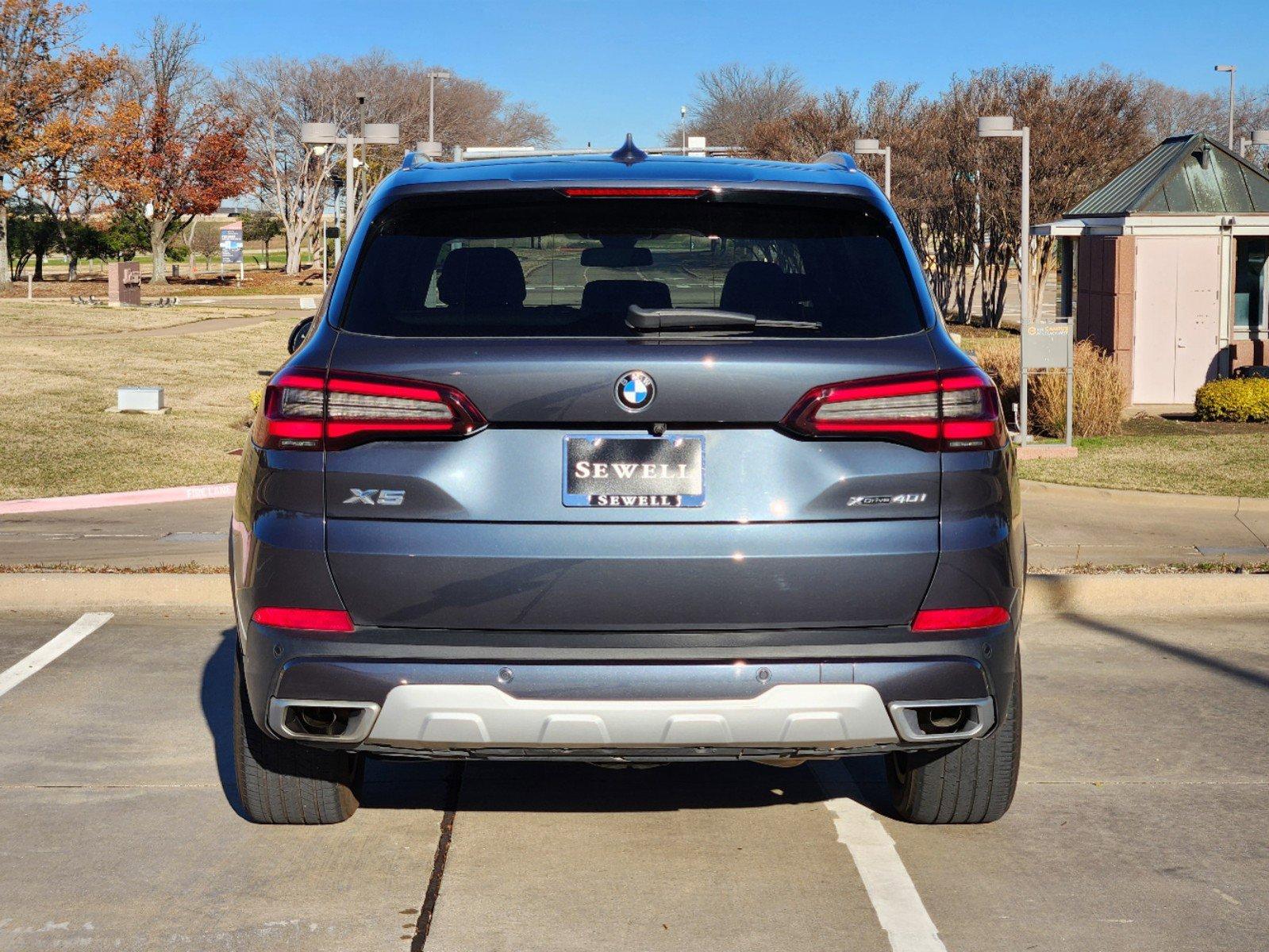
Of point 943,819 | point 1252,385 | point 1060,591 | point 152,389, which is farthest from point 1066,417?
point 943,819

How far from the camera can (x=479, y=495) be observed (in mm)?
3744

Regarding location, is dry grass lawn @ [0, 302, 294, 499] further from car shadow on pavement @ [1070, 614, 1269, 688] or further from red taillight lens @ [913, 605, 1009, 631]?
red taillight lens @ [913, 605, 1009, 631]

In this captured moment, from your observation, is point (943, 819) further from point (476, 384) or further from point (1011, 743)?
point (476, 384)

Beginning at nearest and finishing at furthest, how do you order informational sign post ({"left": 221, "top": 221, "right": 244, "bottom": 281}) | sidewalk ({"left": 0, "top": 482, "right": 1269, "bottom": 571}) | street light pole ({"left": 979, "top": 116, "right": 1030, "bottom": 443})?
sidewalk ({"left": 0, "top": 482, "right": 1269, "bottom": 571}) < street light pole ({"left": 979, "top": 116, "right": 1030, "bottom": 443}) < informational sign post ({"left": 221, "top": 221, "right": 244, "bottom": 281})

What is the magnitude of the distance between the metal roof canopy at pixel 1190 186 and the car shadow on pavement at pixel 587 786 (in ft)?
52.4

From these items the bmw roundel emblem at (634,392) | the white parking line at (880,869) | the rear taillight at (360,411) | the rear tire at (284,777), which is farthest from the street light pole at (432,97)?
the bmw roundel emblem at (634,392)

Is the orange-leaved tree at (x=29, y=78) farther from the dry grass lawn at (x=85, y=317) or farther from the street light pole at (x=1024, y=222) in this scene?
the street light pole at (x=1024, y=222)

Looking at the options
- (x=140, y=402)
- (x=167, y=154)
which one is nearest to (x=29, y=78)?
(x=167, y=154)

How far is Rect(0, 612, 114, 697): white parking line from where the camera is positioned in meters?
6.61

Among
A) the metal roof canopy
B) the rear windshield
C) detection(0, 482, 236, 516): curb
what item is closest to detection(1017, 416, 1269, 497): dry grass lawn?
the metal roof canopy

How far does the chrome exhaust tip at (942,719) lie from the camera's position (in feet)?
12.6

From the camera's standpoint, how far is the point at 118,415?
17.3 m

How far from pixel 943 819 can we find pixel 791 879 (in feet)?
2.08

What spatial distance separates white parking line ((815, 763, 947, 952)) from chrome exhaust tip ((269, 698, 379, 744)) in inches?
55.6
